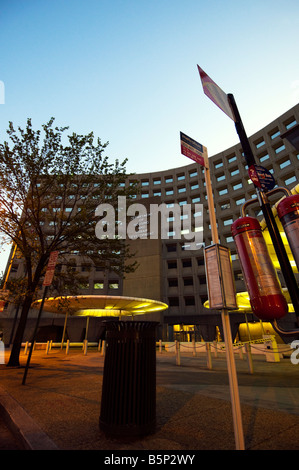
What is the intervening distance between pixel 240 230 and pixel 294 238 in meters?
0.70

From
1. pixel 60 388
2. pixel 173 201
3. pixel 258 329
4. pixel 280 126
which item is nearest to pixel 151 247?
pixel 173 201

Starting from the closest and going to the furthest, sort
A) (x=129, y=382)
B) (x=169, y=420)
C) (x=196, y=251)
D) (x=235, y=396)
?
(x=235, y=396)
(x=129, y=382)
(x=169, y=420)
(x=196, y=251)

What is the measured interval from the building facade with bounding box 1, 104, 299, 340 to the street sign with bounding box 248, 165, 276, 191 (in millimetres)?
28767

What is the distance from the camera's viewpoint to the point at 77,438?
2732mm

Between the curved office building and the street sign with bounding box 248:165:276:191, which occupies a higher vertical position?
the curved office building

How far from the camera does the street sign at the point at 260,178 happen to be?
3.39 metres

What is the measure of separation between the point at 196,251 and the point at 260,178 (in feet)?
121

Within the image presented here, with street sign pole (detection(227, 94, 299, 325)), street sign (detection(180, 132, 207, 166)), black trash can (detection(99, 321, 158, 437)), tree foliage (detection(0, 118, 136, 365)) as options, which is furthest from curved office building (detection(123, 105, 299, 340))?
street sign (detection(180, 132, 207, 166))

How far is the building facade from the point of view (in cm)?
3469

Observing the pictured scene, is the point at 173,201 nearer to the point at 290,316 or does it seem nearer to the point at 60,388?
the point at 290,316

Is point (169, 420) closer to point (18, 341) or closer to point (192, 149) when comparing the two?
point (192, 149)

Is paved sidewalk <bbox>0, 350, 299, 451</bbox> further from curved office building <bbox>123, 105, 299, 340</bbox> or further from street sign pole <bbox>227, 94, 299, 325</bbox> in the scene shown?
curved office building <bbox>123, 105, 299, 340</bbox>

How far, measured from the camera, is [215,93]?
3744 mm

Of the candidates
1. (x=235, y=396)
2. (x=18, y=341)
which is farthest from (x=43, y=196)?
(x=235, y=396)
